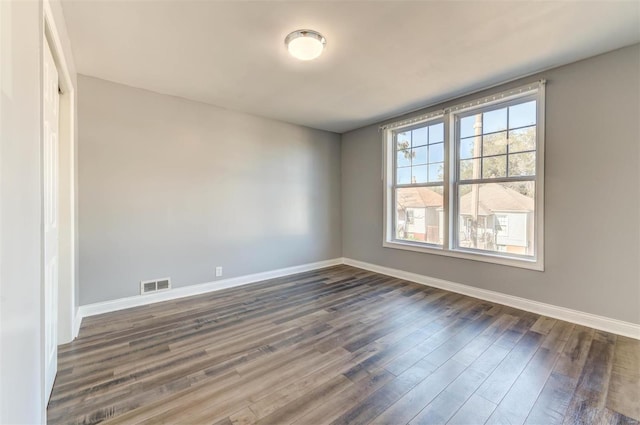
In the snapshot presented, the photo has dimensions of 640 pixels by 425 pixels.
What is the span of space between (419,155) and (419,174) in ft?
0.96

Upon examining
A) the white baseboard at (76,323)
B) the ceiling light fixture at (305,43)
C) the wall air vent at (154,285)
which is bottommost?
the white baseboard at (76,323)

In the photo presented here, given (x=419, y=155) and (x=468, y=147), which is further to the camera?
(x=419, y=155)

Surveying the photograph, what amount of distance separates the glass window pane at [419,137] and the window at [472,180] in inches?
0.6

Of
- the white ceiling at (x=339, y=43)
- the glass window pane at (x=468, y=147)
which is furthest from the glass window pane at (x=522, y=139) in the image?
the white ceiling at (x=339, y=43)

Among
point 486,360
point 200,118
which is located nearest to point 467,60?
point 486,360

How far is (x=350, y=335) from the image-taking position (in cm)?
242

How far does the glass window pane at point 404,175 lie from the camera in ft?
14.0

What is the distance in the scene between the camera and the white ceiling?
1.90 meters

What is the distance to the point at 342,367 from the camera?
6.41 feet

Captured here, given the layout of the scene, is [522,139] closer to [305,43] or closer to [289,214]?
[305,43]

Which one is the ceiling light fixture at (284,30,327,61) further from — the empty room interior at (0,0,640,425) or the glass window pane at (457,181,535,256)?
the glass window pane at (457,181,535,256)

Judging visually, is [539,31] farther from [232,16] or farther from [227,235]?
[227,235]

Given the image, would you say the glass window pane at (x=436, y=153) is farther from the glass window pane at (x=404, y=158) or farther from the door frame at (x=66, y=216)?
the door frame at (x=66, y=216)
